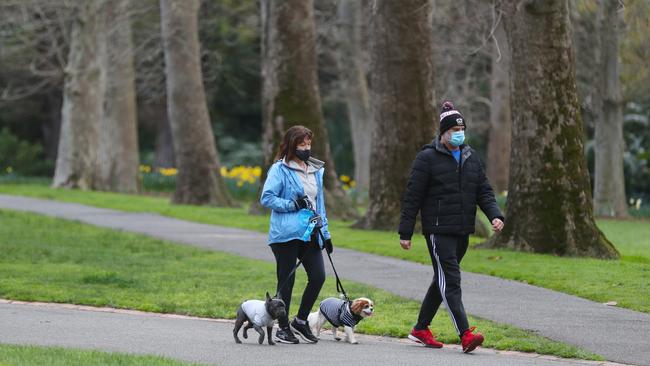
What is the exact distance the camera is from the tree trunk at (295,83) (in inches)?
993

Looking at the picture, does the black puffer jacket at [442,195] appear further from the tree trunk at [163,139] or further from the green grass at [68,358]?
the tree trunk at [163,139]

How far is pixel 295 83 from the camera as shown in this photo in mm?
25281

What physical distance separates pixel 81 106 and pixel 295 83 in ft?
46.5

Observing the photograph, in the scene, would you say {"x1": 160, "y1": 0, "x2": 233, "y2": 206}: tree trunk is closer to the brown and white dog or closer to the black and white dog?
the brown and white dog

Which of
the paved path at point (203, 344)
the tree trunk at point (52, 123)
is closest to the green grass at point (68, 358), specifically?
the paved path at point (203, 344)

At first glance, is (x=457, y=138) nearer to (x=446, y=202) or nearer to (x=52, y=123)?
(x=446, y=202)

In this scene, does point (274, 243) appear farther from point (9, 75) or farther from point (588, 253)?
point (9, 75)

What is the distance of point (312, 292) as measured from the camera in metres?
10.6

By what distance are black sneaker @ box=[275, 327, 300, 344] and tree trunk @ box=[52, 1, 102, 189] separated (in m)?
27.6

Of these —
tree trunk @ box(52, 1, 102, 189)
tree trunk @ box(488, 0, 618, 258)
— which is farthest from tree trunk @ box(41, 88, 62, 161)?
tree trunk @ box(488, 0, 618, 258)

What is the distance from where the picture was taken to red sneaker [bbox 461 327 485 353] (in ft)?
32.1

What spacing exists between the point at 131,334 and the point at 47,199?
2131 cm

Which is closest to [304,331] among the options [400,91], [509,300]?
[509,300]

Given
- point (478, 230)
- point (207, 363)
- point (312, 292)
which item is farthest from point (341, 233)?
point (207, 363)
